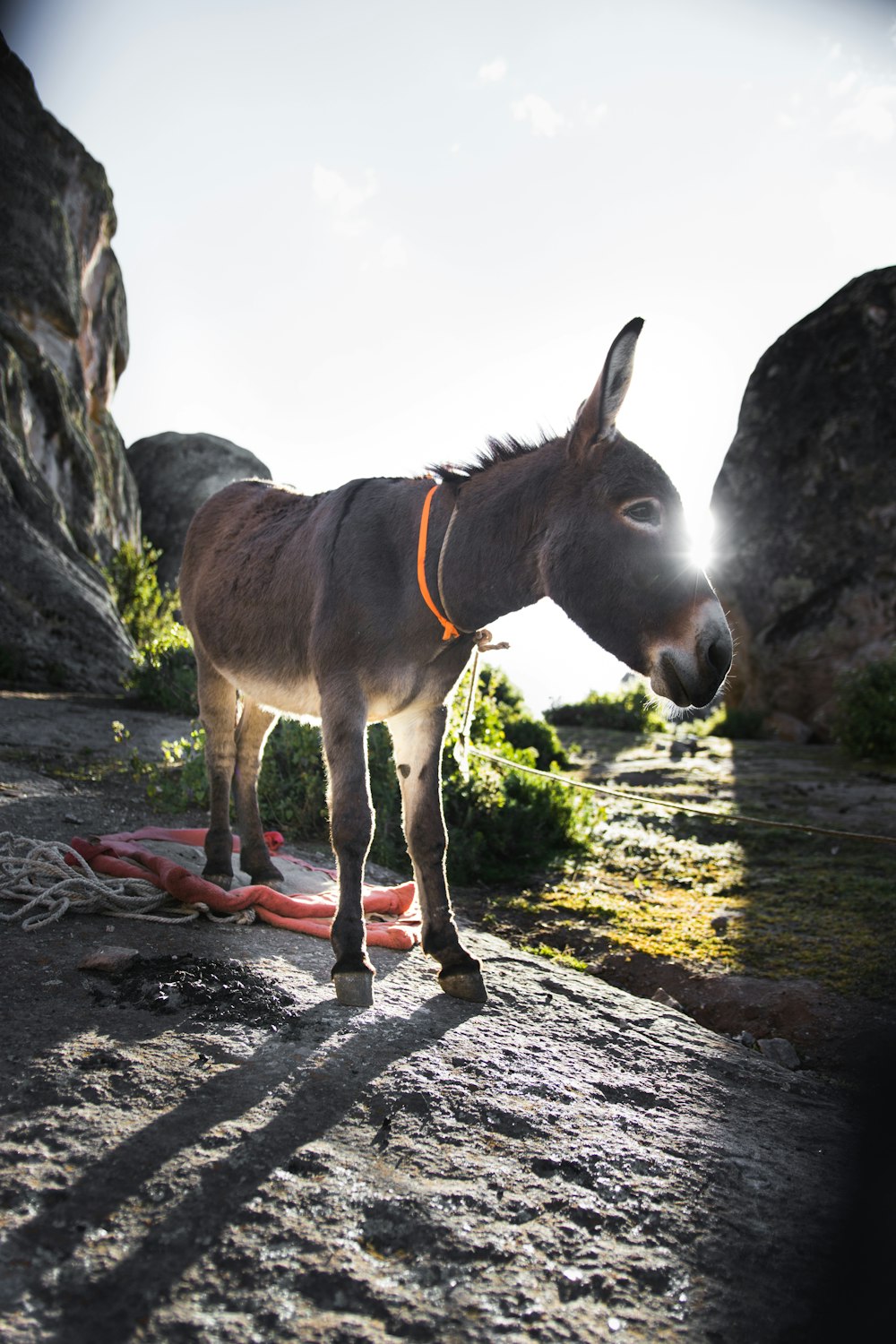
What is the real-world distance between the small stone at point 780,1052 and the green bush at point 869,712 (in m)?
7.90

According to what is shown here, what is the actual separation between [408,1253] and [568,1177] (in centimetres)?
54

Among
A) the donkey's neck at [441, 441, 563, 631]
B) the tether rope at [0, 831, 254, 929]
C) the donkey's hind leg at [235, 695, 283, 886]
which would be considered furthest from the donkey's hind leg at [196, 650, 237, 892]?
the donkey's neck at [441, 441, 563, 631]

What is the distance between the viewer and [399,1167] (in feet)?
6.48

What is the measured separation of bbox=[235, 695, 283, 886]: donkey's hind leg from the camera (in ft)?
14.8

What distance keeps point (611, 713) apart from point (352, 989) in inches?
517

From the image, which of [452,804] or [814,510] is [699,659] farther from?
[814,510]

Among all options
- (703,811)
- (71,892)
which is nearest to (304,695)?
(71,892)

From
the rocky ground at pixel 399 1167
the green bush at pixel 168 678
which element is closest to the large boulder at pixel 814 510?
the green bush at pixel 168 678

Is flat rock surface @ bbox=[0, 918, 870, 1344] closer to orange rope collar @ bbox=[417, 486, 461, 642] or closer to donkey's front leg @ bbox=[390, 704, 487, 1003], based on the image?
donkey's front leg @ bbox=[390, 704, 487, 1003]

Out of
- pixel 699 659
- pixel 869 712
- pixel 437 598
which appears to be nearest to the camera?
pixel 699 659

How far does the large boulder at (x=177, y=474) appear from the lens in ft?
72.7

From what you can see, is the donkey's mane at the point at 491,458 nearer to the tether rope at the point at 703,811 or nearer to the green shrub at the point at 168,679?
the tether rope at the point at 703,811

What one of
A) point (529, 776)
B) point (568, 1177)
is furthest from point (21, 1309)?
point (529, 776)

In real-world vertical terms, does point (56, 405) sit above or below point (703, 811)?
above
